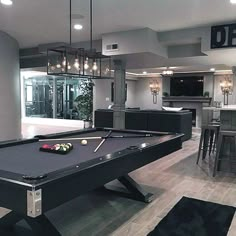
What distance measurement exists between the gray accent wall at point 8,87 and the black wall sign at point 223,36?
472 centimetres

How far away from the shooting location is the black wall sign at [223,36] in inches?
213

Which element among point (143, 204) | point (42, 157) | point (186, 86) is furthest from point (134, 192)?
point (186, 86)

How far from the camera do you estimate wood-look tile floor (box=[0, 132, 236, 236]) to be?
291 centimetres

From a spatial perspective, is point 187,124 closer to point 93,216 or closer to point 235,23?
point 235,23

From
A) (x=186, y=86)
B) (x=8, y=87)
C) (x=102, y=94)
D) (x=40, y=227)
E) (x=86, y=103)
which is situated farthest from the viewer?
(x=186, y=86)

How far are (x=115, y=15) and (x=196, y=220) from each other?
3664mm

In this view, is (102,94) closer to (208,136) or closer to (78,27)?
(78,27)

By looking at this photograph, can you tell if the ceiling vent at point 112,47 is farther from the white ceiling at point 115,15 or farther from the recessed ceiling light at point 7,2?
the recessed ceiling light at point 7,2

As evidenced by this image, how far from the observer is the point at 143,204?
3.55 metres

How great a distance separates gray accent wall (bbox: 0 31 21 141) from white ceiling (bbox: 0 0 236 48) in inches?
19.4

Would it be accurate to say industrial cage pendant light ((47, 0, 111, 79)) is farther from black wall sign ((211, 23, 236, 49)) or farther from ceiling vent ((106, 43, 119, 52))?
black wall sign ((211, 23, 236, 49))

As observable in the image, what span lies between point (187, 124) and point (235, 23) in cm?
384

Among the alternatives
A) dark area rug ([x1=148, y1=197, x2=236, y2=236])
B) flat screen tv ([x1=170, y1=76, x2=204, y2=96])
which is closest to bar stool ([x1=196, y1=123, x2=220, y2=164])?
dark area rug ([x1=148, y1=197, x2=236, y2=236])

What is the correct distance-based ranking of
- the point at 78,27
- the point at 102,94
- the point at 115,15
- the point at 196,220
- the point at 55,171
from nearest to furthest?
the point at 55,171 < the point at 196,220 < the point at 115,15 < the point at 78,27 < the point at 102,94
